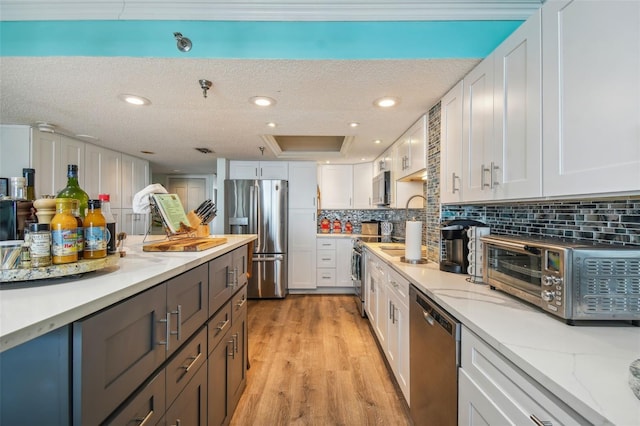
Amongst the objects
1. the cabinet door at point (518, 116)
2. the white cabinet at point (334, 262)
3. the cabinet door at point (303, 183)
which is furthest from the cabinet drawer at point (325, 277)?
the cabinet door at point (518, 116)

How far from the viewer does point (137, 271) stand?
0.97 metres

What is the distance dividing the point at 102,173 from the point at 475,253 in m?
4.17

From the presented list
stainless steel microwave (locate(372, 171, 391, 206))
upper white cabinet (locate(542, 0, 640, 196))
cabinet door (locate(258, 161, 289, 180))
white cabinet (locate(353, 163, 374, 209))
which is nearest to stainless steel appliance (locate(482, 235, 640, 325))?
upper white cabinet (locate(542, 0, 640, 196))

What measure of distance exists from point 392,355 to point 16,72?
2989 millimetres

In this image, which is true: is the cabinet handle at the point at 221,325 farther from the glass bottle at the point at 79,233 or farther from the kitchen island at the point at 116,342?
the glass bottle at the point at 79,233

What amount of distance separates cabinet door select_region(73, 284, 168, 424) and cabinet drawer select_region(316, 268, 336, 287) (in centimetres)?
343

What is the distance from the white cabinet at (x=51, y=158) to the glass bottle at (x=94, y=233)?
241 cm

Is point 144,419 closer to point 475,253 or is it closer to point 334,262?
point 475,253

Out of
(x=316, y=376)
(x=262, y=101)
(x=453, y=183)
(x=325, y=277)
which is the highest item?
(x=262, y=101)

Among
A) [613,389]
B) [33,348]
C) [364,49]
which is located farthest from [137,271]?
[364,49]

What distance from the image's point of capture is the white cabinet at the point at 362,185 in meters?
4.48

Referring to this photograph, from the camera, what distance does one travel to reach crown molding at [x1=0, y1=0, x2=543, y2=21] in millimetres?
1417

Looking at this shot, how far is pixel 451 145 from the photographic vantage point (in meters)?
1.79

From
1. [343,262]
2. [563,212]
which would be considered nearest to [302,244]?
[343,262]
